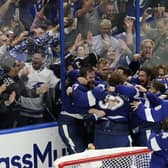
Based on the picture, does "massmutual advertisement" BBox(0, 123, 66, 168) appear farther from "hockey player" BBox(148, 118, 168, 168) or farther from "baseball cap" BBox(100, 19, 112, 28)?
"baseball cap" BBox(100, 19, 112, 28)

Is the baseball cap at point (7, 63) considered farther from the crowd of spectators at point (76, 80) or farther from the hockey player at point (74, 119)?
the hockey player at point (74, 119)

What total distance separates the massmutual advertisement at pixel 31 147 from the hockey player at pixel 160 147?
49.7 inches

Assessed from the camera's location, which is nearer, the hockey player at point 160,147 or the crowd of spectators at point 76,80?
the hockey player at point 160,147

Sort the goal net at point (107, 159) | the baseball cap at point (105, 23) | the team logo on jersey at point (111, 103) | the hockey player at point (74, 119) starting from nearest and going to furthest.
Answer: the goal net at point (107, 159)
the team logo on jersey at point (111, 103)
the hockey player at point (74, 119)
the baseball cap at point (105, 23)

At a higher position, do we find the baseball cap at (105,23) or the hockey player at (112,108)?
the baseball cap at (105,23)

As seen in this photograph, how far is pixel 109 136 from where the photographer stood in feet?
23.4

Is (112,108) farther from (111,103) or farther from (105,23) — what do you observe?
(105,23)

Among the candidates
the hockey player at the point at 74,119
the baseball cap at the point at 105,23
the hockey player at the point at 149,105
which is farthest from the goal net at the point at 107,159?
the baseball cap at the point at 105,23

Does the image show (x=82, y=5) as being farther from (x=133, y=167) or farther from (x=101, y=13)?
(x=133, y=167)

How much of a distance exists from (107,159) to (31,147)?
64.6 inches

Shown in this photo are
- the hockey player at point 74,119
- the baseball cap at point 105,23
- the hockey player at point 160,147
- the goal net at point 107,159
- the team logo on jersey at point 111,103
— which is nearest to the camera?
the goal net at point 107,159

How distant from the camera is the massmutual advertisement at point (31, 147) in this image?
7.08 meters

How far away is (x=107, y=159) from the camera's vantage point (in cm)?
585

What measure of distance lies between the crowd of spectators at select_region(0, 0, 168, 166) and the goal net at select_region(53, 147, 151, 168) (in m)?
0.94
